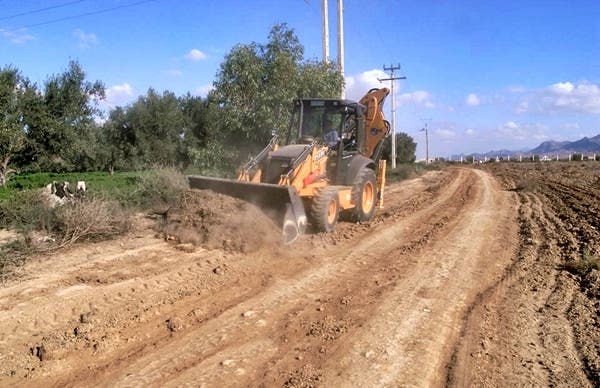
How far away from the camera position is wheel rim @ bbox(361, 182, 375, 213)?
12.8 metres

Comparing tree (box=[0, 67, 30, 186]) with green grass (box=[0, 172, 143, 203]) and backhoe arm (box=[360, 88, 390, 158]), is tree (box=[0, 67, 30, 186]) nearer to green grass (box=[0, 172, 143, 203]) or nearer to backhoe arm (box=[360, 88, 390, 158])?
green grass (box=[0, 172, 143, 203])

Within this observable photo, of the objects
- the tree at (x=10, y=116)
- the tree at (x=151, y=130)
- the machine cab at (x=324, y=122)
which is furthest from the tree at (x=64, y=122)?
the machine cab at (x=324, y=122)

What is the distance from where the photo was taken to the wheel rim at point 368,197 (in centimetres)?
1278

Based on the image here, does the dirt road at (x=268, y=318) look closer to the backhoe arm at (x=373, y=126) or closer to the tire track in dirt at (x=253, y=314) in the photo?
the tire track in dirt at (x=253, y=314)

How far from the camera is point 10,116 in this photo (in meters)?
Result: 24.9

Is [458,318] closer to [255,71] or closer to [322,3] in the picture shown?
[255,71]

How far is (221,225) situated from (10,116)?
67.2 feet

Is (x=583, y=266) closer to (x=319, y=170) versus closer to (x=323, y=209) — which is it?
(x=323, y=209)

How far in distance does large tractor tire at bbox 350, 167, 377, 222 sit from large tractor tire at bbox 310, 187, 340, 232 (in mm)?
1472

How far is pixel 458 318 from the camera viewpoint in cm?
588

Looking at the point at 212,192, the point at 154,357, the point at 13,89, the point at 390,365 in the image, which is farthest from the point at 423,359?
the point at 13,89

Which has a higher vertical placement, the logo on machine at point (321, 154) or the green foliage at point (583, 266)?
the logo on machine at point (321, 154)

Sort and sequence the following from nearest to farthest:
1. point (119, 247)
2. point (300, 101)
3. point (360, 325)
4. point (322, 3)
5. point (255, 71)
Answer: point (360, 325) → point (119, 247) → point (300, 101) → point (255, 71) → point (322, 3)

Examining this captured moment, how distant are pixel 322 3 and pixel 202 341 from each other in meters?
21.9
